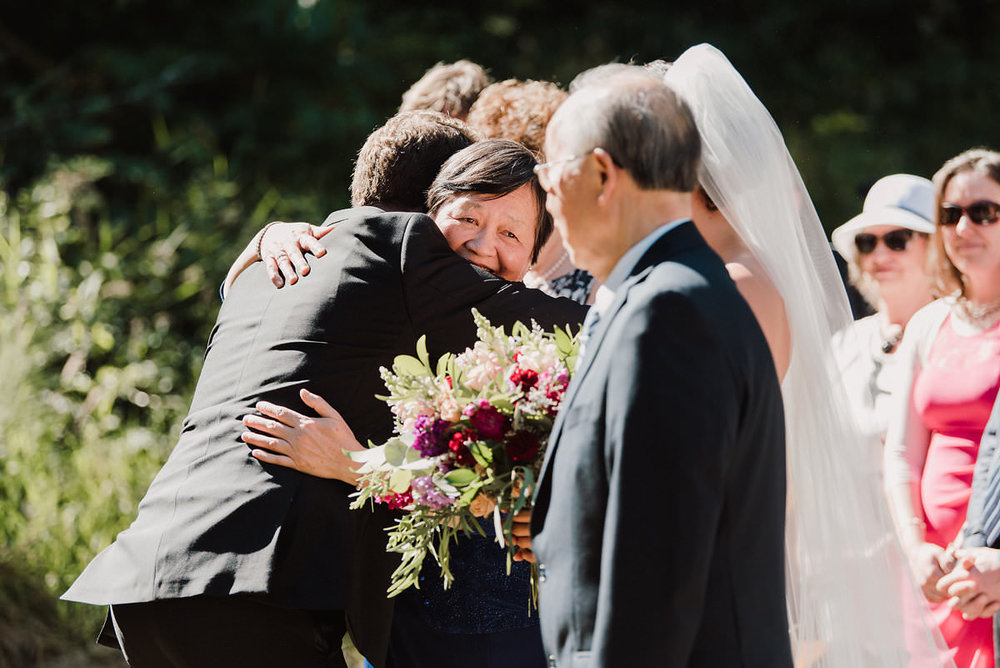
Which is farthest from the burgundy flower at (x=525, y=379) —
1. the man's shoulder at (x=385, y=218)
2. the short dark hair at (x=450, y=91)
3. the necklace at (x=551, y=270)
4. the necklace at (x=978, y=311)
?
the short dark hair at (x=450, y=91)

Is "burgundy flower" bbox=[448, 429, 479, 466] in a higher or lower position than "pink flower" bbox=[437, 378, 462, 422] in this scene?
lower

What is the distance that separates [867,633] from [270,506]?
1.65 metres

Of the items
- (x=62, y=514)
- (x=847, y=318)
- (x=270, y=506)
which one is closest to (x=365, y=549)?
(x=270, y=506)

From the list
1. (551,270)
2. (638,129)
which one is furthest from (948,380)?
(638,129)

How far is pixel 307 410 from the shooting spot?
2854mm

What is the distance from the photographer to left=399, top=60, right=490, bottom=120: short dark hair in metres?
4.76

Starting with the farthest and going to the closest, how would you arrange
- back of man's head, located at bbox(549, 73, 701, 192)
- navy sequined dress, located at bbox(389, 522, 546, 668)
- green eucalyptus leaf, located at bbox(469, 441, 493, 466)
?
1. navy sequined dress, located at bbox(389, 522, 546, 668)
2. green eucalyptus leaf, located at bbox(469, 441, 493, 466)
3. back of man's head, located at bbox(549, 73, 701, 192)

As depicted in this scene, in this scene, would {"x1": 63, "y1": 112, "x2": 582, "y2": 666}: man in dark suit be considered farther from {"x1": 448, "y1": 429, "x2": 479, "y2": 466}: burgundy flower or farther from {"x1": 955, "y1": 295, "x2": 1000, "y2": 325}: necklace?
{"x1": 955, "y1": 295, "x2": 1000, "y2": 325}: necklace

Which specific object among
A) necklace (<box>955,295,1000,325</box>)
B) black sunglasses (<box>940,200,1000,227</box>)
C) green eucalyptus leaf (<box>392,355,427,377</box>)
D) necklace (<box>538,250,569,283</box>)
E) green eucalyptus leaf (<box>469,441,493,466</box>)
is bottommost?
green eucalyptus leaf (<box>469,441,493,466</box>)

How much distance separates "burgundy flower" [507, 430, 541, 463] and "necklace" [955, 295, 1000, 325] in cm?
229

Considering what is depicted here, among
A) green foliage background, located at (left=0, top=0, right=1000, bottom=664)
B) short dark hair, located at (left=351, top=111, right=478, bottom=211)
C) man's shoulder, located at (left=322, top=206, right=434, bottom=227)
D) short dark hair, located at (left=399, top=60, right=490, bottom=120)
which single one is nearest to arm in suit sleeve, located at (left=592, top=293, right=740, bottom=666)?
man's shoulder, located at (left=322, top=206, right=434, bottom=227)

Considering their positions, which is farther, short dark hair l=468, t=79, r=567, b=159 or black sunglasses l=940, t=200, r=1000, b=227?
short dark hair l=468, t=79, r=567, b=159

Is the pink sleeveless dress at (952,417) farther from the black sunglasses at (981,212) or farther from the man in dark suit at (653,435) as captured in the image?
the man in dark suit at (653,435)

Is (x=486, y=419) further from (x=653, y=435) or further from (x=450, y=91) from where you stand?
(x=450, y=91)
